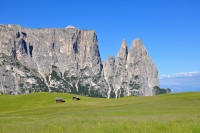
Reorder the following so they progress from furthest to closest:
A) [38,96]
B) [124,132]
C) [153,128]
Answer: [38,96], [153,128], [124,132]

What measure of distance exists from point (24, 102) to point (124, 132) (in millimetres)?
92004

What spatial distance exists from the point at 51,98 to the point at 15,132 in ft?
303

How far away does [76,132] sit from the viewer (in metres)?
20.6

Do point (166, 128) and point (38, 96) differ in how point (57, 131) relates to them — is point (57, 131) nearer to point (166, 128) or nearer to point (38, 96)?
point (166, 128)

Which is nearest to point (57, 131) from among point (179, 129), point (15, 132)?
point (15, 132)

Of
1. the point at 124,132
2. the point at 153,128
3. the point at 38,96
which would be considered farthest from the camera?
the point at 38,96

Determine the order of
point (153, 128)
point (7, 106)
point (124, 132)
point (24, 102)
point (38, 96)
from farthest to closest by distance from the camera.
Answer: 1. point (38, 96)
2. point (24, 102)
3. point (7, 106)
4. point (153, 128)
5. point (124, 132)

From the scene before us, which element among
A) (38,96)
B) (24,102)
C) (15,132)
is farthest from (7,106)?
(15,132)

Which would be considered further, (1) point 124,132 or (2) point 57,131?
(2) point 57,131

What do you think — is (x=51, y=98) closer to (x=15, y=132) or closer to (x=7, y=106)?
(x=7, y=106)

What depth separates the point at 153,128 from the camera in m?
21.5

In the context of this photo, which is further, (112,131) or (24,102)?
(24,102)

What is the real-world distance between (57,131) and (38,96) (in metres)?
96.4

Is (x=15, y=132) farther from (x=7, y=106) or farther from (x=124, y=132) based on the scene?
(x=7, y=106)
